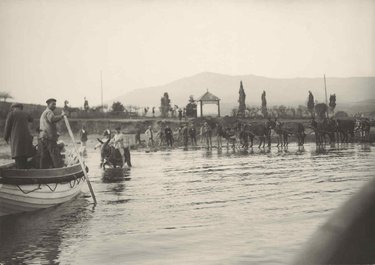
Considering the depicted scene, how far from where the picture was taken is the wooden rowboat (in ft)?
12.3

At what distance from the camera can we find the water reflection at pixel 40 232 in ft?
8.90

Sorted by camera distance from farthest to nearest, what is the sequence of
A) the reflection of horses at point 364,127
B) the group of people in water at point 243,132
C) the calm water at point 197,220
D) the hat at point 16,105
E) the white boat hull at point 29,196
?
the group of people in water at point 243,132
the white boat hull at point 29,196
the reflection of horses at point 364,127
the hat at point 16,105
the calm water at point 197,220

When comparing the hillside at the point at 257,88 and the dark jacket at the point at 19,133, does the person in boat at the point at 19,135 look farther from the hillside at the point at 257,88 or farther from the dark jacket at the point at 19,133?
the hillside at the point at 257,88

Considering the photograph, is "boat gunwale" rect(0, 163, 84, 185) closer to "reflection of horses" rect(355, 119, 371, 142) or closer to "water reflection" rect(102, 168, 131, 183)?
"water reflection" rect(102, 168, 131, 183)

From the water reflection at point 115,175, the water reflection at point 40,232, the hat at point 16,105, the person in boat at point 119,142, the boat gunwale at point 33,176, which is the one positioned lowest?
the water reflection at point 40,232

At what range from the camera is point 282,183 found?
413 cm

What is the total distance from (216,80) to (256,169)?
Result: 90.5 inches

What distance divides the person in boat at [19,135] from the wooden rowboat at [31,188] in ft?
0.48

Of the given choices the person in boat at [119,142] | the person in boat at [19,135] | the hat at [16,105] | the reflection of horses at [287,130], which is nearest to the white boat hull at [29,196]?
the person in boat at [19,135]

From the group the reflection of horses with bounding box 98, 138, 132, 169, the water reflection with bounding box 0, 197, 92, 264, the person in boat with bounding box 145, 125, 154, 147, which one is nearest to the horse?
the water reflection with bounding box 0, 197, 92, 264

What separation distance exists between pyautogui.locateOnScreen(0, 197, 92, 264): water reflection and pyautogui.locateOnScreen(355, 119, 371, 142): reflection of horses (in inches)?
86.9

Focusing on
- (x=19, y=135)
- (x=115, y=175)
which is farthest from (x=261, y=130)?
(x=19, y=135)

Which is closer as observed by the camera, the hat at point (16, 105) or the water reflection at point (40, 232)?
the water reflection at point (40, 232)

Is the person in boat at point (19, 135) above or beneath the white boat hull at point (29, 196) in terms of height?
above
